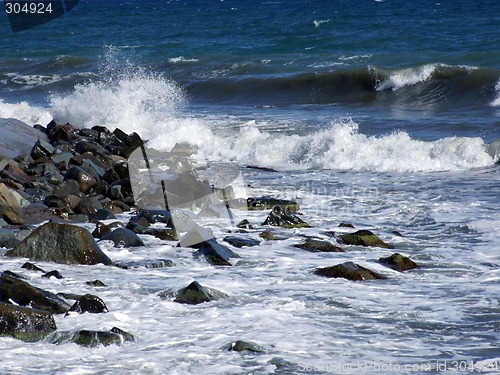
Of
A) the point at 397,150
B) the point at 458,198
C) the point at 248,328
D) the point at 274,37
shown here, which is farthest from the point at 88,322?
the point at 274,37

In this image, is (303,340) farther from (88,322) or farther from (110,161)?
(110,161)

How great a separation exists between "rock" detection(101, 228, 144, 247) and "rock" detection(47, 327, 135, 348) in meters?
2.35

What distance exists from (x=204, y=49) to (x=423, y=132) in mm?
16276

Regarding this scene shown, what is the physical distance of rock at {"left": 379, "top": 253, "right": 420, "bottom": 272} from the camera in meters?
6.67

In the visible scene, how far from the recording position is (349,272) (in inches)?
Result: 251

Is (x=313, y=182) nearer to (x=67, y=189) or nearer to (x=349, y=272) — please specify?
(x=67, y=189)

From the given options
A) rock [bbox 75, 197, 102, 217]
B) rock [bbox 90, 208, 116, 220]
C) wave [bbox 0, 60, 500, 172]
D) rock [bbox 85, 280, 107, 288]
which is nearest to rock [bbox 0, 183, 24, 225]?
rock [bbox 75, 197, 102, 217]

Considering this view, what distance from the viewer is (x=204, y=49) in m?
29.8

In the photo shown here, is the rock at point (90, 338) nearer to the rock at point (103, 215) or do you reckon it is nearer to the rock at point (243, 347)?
the rock at point (243, 347)

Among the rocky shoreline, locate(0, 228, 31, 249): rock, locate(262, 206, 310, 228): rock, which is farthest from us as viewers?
locate(262, 206, 310, 228): rock

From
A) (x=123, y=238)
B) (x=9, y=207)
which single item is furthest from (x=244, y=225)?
(x=9, y=207)

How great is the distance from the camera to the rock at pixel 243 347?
15.7 ft

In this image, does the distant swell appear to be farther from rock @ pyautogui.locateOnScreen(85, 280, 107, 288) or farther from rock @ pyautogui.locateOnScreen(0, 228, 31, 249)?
rock @ pyautogui.locateOnScreen(85, 280, 107, 288)

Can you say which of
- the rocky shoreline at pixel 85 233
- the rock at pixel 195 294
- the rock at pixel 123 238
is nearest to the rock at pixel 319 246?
the rocky shoreline at pixel 85 233
